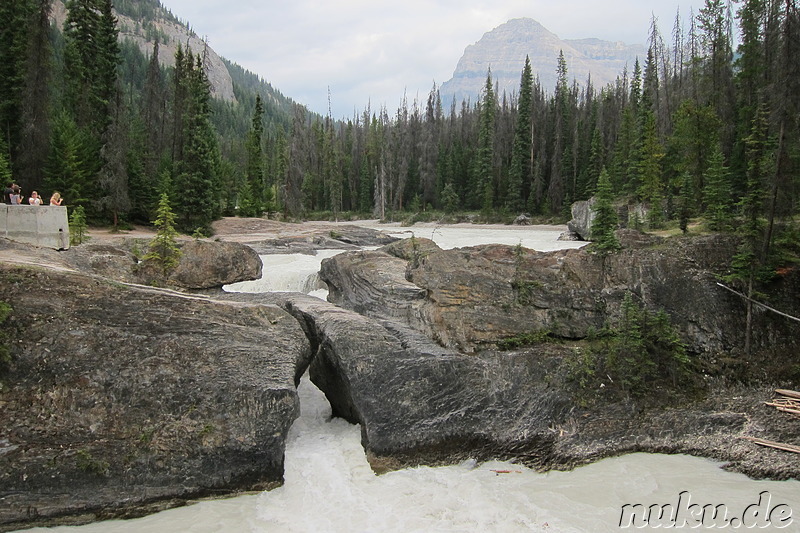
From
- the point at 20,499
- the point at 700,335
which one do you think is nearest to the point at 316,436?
the point at 20,499

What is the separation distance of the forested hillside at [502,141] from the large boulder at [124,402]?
1186 centimetres

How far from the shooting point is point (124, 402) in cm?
835

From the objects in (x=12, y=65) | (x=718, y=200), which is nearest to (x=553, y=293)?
(x=718, y=200)

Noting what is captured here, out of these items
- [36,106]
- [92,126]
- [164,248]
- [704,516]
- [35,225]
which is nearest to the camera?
[704,516]

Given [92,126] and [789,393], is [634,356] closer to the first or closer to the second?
[789,393]

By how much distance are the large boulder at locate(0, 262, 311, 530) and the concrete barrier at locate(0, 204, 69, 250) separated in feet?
20.1

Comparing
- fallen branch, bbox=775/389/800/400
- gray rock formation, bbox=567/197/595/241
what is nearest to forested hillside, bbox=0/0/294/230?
gray rock formation, bbox=567/197/595/241

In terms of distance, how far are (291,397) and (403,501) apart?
257 centimetres

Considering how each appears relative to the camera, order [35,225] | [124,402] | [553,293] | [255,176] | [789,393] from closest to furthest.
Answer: [124,402], [789,393], [553,293], [35,225], [255,176]

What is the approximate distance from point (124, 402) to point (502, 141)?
199 ft

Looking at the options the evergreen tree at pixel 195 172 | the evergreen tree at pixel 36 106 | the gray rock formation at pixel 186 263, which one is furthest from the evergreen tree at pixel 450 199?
the gray rock formation at pixel 186 263

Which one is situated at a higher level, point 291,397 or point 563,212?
point 563,212

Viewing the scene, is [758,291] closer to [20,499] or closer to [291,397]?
[291,397]

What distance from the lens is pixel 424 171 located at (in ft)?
227
